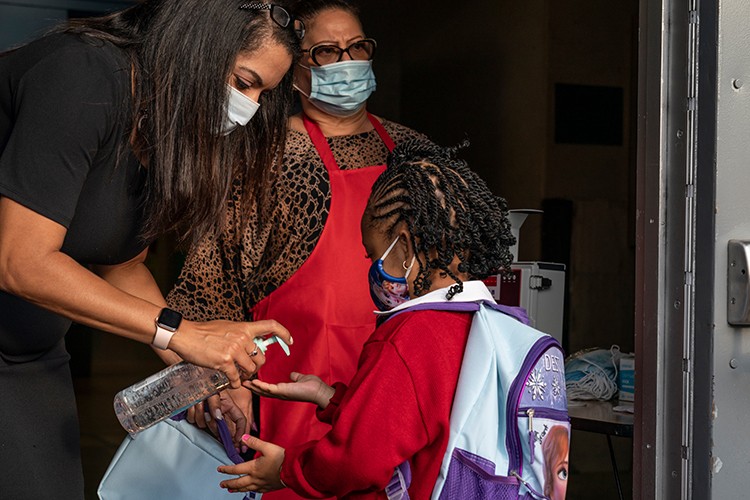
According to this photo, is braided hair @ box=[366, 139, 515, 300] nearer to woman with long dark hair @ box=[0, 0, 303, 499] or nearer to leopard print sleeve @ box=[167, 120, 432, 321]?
woman with long dark hair @ box=[0, 0, 303, 499]

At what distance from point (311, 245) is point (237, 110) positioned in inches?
27.7

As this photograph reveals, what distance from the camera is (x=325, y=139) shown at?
9.29ft

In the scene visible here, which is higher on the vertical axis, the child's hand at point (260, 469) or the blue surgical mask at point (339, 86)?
the blue surgical mask at point (339, 86)

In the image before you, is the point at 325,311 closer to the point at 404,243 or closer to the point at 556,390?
the point at 404,243

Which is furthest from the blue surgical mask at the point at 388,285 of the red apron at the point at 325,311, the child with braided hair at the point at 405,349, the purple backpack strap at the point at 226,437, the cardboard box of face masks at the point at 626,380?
the cardboard box of face masks at the point at 626,380

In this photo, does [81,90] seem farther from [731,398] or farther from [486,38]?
[486,38]

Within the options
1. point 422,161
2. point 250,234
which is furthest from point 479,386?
point 250,234

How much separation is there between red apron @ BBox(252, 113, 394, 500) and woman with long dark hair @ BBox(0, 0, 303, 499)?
52 cm

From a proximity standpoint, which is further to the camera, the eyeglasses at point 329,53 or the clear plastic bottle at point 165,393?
the eyeglasses at point 329,53

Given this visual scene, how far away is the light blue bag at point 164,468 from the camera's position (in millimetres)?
2188

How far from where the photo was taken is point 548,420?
1722 millimetres

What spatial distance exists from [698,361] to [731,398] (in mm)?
90

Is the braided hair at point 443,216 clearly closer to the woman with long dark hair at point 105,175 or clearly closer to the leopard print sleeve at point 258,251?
the woman with long dark hair at point 105,175

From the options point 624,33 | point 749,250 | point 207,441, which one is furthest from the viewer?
point 624,33
